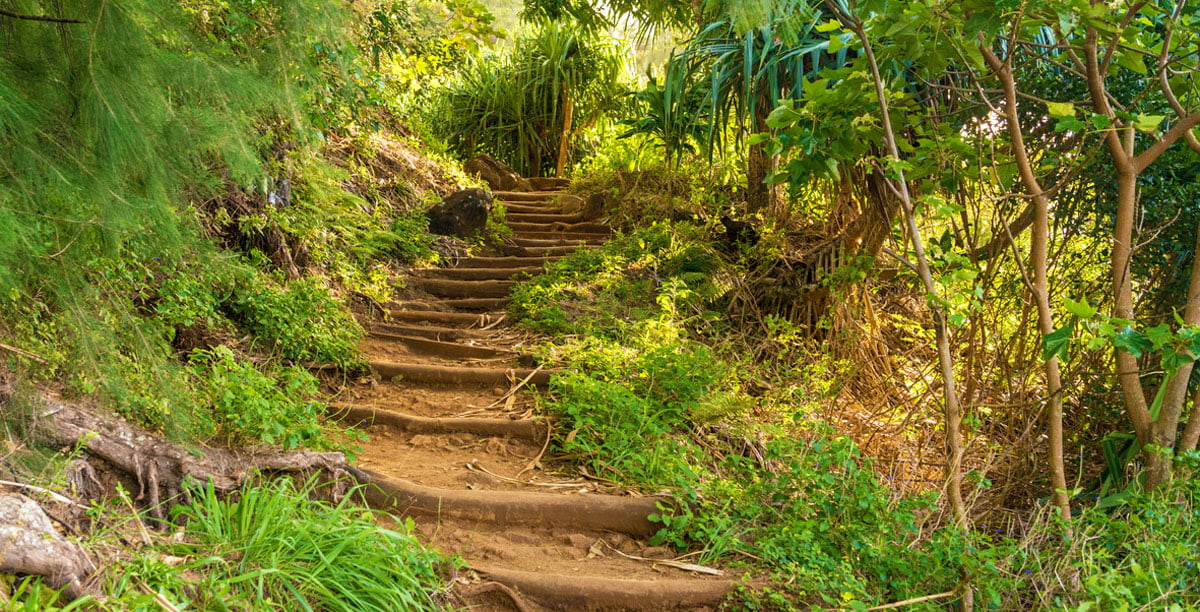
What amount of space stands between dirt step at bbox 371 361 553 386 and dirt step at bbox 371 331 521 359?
0.30 metres

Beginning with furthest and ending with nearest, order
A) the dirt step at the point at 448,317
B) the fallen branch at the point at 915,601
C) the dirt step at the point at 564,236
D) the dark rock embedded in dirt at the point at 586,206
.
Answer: the dark rock embedded in dirt at the point at 586,206
the dirt step at the point at 564,236
the dirt step at the point at 448,317
the fallen branch at the point at 915,601

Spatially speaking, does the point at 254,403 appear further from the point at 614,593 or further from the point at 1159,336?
the point at 1159,336

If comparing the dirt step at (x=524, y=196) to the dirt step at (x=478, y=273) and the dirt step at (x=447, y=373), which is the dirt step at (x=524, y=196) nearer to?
the dirt step at (x=478, y=273)

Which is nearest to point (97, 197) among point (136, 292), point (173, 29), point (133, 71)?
point (133, 71)

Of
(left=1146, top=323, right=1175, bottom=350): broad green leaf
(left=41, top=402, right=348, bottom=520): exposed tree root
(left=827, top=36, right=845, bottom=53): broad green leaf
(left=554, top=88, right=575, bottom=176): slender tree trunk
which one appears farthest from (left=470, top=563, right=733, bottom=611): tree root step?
(left=554, top=88, right=575, bottom=176): slender tree trunk

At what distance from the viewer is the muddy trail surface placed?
108 inches

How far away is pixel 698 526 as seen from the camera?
10.1 feet

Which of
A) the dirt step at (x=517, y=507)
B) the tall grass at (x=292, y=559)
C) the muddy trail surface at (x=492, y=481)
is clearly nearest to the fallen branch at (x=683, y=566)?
the muddy trail surface at (x=492, y=481)

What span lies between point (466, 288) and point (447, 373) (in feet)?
6.18

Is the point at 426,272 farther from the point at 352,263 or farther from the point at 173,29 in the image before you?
the point at 173,29

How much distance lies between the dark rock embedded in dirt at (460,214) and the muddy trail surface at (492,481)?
1571 mm

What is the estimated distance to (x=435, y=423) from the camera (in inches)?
167

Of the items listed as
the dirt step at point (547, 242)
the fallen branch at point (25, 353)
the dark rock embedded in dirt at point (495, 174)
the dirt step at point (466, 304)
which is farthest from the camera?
the dark rock embedded in dirt at point (495, 174)

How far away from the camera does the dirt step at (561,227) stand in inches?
334
